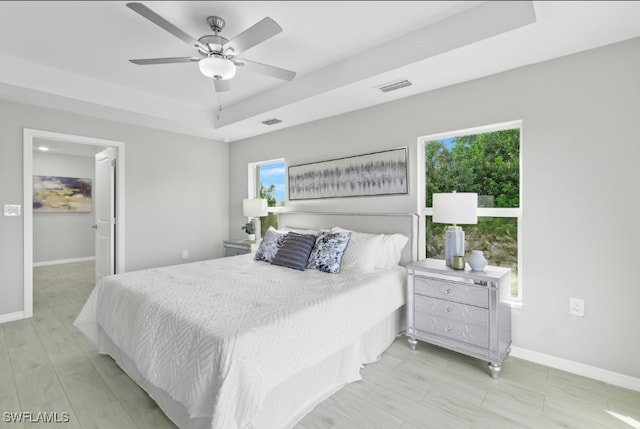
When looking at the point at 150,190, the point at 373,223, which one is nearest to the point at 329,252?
the point at 373,223

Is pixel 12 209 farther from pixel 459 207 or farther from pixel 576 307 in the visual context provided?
pixel 576 307

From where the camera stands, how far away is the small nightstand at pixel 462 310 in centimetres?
228

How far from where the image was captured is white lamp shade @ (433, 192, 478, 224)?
8.14 ft

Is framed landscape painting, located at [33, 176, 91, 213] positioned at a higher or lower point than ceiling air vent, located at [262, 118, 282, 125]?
lower

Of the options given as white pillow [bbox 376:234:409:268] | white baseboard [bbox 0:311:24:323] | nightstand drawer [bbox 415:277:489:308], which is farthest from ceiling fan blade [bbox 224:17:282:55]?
white baseboard [bbox 0:311:24:323]

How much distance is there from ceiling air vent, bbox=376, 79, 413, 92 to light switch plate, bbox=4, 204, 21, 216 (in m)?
4.21

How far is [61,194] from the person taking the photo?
6711mm

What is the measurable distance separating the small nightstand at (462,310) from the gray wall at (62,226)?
25.3ft

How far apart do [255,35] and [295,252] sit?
1.84 metres

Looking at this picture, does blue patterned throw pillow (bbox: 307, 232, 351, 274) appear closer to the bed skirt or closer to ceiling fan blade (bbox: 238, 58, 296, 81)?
the bed skirt

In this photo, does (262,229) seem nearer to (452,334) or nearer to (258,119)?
(258,119)

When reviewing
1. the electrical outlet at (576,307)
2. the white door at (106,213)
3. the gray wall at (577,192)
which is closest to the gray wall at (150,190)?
the white door at (106,213)

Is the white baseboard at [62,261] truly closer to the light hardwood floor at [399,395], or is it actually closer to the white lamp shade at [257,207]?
the light hardwood floor at [399,395]

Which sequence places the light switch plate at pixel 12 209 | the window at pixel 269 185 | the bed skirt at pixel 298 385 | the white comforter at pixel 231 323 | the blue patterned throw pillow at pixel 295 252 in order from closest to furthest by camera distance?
the white comforter at pixel 231 323 → the bed skirt at pixel 298 385 → the blue patterned throw pillow at pixel 295 252 → the light switch plate at pixel 12 209 → the window at pixel 269 185
